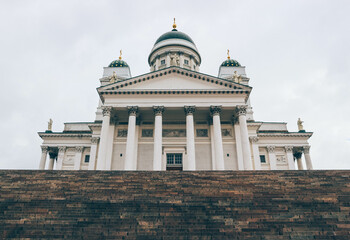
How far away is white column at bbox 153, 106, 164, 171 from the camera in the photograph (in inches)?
951

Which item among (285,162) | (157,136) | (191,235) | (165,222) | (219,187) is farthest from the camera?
(285,162)

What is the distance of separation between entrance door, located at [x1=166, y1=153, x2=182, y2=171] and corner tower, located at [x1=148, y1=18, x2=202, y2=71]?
19402mm

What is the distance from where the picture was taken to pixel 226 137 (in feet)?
92.6

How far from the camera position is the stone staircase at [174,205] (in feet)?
28.8

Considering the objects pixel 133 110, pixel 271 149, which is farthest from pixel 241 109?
pixel 271 149

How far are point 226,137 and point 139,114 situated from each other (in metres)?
8.80

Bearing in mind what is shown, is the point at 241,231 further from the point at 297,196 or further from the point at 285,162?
the point at 285,162

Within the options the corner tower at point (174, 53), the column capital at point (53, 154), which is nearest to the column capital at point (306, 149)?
the corner tower at point (174, 53)

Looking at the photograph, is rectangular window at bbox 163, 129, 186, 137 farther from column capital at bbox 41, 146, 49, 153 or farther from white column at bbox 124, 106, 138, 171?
column capital at bbox 41, 146, 49, 153

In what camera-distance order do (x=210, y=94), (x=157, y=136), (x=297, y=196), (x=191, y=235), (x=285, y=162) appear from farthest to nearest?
(x=285, y=162) → (x=210, y=94) → (x=157, y=136) → (x=297, y=196) → (x=191, y=235)

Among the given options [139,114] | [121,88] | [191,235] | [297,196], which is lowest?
[191,235]

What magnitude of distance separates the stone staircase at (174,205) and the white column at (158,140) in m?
10.5

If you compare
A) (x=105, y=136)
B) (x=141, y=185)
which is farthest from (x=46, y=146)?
(x=141, y=185)

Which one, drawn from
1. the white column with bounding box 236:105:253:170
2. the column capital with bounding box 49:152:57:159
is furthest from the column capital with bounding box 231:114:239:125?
the column capital with bounding box 49:152:57:159
